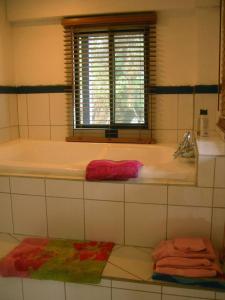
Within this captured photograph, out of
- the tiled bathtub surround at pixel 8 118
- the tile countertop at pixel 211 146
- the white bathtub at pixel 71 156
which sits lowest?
the white bathtub at pixel 71 156

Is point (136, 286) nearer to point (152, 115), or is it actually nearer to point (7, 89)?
point (152, 115)

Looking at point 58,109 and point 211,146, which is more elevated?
point 58,109

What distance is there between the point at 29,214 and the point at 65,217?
25cm

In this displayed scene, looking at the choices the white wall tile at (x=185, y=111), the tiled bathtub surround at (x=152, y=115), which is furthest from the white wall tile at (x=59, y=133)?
the white wall tile at (x=185, y=111)

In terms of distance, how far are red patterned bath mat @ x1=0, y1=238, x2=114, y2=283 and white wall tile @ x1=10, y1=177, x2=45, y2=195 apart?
0.31 metres

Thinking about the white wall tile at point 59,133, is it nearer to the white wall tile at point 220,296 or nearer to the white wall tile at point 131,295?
the white wall tile at point 131,295

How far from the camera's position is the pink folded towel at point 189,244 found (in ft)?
5.01

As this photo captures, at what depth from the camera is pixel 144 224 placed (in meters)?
1.76

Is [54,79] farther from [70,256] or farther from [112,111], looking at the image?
[70,256]

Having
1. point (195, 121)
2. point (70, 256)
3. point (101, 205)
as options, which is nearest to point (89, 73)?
point (195, 121)

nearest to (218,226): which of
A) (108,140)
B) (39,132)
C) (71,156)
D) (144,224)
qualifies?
(144,224)

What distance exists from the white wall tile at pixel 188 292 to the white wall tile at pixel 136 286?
0.04m

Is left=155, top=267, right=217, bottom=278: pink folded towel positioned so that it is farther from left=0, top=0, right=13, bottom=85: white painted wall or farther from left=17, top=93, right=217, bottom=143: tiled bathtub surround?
left=0, top=0, right=13, bottom=85: white painted wall

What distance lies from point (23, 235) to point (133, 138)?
1336mm
